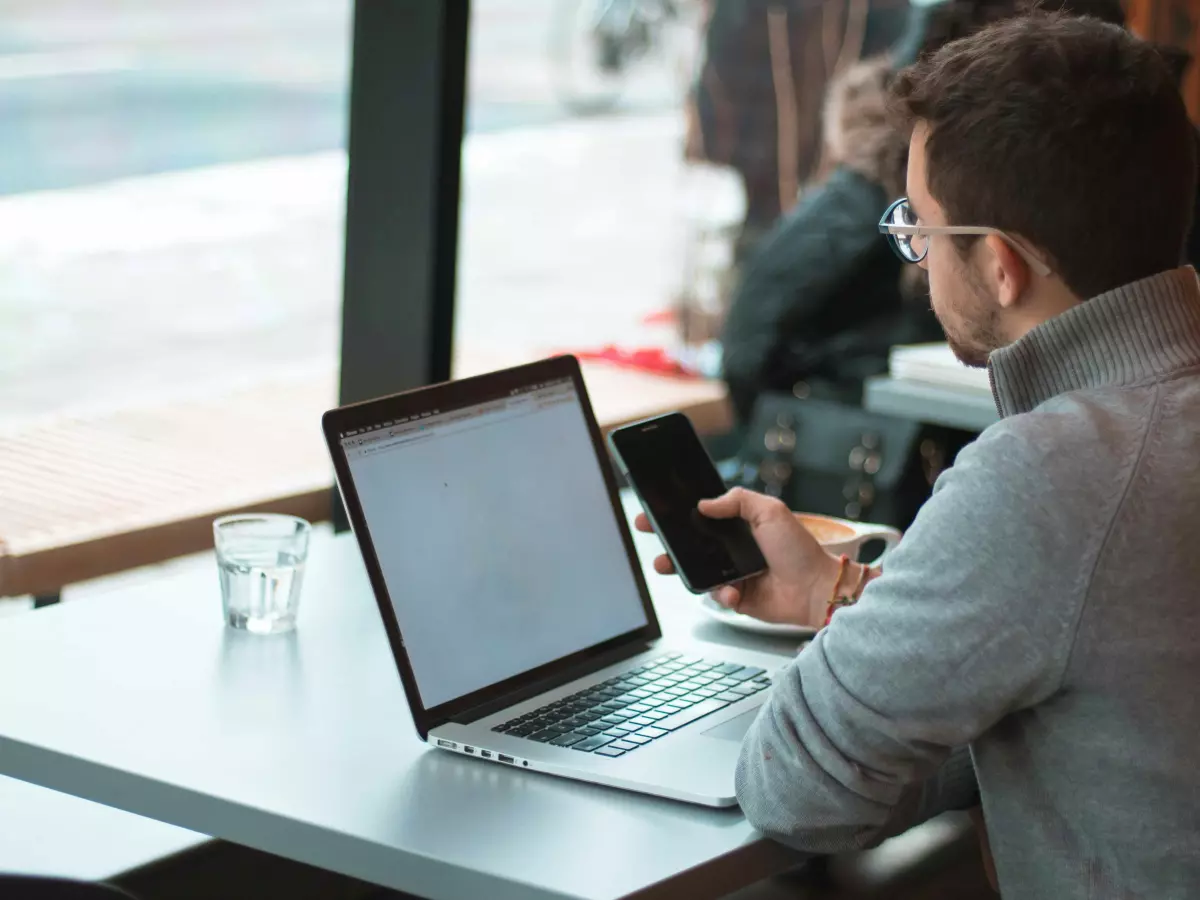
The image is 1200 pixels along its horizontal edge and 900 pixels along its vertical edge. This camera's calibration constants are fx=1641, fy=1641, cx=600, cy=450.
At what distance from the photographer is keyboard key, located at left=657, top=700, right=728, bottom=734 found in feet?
4.59

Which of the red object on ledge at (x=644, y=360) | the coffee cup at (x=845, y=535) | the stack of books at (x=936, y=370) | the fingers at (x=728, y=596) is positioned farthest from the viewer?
the red object on ledge at (x=644, y=360)

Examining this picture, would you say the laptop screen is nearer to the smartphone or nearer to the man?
the smartphone

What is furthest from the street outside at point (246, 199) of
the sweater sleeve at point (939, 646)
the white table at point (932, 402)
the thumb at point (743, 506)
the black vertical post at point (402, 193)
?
the sweater sleeve at point (939, 646)

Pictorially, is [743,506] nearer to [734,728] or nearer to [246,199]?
→ [734,728]

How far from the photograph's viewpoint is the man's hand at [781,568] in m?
1.60

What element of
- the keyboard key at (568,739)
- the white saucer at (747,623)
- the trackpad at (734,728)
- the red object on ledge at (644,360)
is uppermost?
the red object on ledge at (644,360)

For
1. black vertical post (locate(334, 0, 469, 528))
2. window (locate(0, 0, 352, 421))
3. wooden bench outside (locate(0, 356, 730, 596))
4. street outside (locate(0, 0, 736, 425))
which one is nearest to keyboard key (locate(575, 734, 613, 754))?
wooden bench outside (locate(0, 356, 730, 596))

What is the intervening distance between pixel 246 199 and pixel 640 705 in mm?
2722

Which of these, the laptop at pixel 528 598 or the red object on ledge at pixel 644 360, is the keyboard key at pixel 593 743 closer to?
the laptop at pixel 528 598

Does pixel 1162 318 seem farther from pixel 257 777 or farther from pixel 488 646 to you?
pixel 257 777

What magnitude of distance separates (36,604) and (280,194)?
6.53 feet

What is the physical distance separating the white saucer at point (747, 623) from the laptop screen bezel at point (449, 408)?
8cm

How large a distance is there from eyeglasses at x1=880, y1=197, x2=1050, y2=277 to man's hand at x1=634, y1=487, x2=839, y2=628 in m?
0.34

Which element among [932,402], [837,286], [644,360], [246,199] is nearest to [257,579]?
[932,402]
